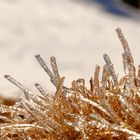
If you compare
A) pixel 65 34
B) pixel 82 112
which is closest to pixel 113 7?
pixel 65 34

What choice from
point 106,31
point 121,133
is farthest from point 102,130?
point 106,31

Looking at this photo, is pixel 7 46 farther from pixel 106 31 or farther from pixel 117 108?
pixel 117 108

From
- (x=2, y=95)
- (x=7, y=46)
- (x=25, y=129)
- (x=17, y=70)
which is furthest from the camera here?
(x=7, y=46)

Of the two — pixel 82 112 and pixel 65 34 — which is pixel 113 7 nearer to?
pixel 65 34

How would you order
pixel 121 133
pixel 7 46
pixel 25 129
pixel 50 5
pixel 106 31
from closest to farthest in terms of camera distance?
1. pixel 121 133
2. pixel 25 129
3. pixel 7 46
4. pixel 106 31
5. pixel 50 5

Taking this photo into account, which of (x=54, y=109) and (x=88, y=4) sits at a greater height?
(x=88, y=4)

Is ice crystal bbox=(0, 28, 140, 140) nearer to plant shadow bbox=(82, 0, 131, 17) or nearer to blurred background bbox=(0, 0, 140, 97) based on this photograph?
blurred background bbox=(0, 0, 140, 97)

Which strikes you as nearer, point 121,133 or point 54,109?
point 121,133
